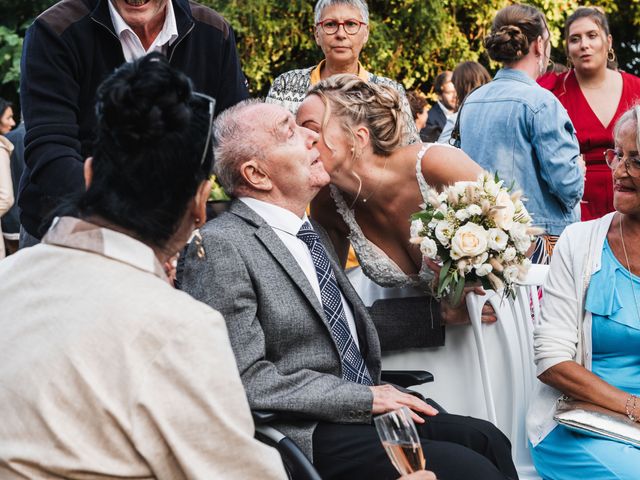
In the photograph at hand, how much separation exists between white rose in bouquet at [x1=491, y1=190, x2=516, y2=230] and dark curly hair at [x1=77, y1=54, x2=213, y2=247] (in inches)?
72.1

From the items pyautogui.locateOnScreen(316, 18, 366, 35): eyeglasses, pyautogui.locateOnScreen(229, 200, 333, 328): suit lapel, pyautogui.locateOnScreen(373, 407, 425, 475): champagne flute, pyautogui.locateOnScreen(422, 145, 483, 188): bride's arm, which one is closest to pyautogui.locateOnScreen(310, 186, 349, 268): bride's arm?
pyautogui.locateOnScreen(422, 145, 483, 188): bride's arm

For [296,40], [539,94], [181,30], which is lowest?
[296,40]

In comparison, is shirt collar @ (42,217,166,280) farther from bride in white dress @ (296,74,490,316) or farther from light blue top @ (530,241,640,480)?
light blue top @ (530,241,640,480)

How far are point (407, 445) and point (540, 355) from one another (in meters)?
1.47

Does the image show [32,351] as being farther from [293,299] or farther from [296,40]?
[296,40]

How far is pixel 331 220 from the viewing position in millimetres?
4316

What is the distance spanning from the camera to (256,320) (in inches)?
124

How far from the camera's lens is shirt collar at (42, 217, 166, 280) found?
1993 millimetres

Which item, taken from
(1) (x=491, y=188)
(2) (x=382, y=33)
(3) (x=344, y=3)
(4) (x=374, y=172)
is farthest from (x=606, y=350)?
(2) (x=382, y=33)

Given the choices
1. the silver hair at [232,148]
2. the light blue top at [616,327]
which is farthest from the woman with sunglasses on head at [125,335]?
the light blue top at [616,327]

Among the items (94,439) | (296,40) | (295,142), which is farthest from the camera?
(296,40)

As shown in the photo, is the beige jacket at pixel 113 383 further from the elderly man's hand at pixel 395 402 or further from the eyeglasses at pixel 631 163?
the eyeglasses at pixel 631 163

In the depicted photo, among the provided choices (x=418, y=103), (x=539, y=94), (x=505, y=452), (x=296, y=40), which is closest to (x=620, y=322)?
(x=505, y=452)

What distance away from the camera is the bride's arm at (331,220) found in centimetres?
429
